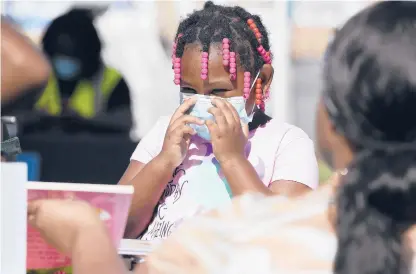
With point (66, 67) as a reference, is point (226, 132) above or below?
above

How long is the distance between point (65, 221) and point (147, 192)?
102 centimetres

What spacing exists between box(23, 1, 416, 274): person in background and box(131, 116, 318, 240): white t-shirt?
107 cm

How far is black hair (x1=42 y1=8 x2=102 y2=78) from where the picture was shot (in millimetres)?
5391

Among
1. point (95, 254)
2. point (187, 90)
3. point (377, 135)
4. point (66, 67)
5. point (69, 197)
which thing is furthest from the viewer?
point (66, 67)

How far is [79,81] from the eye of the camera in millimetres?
5445

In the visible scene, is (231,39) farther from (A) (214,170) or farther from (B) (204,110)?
(A) (214,170)

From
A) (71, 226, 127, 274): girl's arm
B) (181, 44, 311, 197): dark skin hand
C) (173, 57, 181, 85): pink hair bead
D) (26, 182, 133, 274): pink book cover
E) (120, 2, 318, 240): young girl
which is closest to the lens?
(71, 226, 127, 274): girl's arm

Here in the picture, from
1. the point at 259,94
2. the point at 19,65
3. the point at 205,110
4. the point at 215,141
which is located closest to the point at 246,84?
the point at 259,94

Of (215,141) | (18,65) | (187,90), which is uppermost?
(18,65)

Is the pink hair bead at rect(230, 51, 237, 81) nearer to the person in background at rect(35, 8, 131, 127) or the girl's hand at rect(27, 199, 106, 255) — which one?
the girl's hand at rect(27, 199, 106, 255)

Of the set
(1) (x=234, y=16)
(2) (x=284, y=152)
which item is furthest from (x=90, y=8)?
(2) (x=284, y=152)

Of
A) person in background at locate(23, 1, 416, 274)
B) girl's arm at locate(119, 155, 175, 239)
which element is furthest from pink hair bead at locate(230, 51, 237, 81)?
person in background at locate(23, 1, 416, 274)

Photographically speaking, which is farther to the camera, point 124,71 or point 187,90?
point 124,71

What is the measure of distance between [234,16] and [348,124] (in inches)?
61.8
